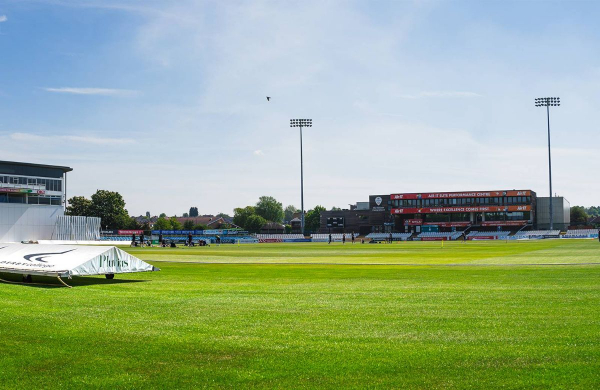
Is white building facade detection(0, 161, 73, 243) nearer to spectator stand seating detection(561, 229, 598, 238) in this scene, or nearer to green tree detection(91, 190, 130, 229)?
green tree detection(91, 190, 130, 229)

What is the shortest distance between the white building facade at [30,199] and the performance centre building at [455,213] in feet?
261

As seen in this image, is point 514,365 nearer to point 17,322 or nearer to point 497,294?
point 497,294

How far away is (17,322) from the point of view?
12.5 metres

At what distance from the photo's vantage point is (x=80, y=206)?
520 ft

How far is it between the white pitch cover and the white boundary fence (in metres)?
64.9

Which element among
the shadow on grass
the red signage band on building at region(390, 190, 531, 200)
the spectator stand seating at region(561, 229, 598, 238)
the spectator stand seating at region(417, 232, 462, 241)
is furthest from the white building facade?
the spectator stand seating at region(561, 229, 598, 238)

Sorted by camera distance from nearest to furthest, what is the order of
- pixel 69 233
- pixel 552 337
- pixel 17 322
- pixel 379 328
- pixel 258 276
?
pixel 552 337, pixel 379 328, pixel 17 322, pixel 258 276, pixel 69 233

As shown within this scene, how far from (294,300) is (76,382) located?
8685mm

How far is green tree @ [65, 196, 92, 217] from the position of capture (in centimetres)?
15812

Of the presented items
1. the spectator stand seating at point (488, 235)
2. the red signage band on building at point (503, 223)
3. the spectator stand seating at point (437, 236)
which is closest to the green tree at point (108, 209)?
the spectator stand seating at point (437, 236)

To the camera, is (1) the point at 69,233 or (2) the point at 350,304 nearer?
(2) the point at 350,304

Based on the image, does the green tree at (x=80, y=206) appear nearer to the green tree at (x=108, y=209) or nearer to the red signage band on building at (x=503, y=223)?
the green tree at (x=108, y=209)

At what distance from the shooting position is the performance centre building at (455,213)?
13938 centimetres

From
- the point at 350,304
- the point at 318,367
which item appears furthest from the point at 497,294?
the point at 318,367
